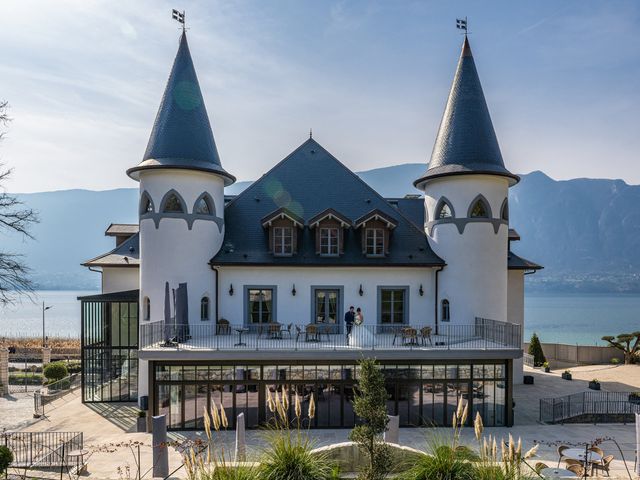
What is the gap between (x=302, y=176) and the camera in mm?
21922

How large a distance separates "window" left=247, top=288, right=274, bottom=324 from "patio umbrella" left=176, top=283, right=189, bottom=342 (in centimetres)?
273

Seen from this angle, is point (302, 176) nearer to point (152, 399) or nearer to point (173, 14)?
point (173, 14)

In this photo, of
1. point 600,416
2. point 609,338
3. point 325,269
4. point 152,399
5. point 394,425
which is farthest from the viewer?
point 609,338

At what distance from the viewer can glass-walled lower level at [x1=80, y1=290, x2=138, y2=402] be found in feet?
67.4

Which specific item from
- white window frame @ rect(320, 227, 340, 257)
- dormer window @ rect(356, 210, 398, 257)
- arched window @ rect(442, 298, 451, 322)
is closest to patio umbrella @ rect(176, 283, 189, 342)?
white window frame @ rect(320, 227, 340, 257)

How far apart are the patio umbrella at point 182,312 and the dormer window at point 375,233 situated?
318 inches

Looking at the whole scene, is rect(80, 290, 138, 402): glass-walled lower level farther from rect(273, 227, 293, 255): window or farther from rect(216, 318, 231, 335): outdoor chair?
rect(273, 227, 293, 255): window

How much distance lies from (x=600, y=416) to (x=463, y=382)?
6.35 m

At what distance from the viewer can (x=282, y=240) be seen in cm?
1967

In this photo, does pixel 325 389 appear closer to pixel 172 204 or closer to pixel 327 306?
pixel 327 306

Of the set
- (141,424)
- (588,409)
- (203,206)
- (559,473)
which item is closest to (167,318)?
(141,424)

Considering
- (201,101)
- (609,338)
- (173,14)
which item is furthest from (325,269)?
(609,338)

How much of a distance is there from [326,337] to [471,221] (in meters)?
8.22

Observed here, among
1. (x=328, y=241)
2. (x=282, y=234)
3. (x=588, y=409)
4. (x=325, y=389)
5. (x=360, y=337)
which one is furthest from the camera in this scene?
(x=328, y=241)
